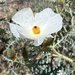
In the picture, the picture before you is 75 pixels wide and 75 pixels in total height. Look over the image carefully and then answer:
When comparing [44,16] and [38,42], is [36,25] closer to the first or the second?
[44,16]

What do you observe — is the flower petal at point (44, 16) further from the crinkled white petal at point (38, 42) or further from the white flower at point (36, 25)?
the crinkled white petal at point (38, 42)

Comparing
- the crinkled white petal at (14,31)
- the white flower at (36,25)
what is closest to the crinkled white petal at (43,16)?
the white flower at (36,25)

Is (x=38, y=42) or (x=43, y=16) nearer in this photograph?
(x=38, y=42)

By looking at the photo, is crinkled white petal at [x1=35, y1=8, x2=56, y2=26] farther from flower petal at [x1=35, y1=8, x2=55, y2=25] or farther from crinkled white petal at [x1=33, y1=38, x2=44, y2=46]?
crinkled white petal at [x1=33, y1=38, x2=44, y2=46]

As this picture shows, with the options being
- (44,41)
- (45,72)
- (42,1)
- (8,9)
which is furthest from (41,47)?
(8,9)

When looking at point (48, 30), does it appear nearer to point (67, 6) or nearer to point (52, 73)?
point (52, 73)

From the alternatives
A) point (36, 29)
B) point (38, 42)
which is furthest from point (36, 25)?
point (38, 42)

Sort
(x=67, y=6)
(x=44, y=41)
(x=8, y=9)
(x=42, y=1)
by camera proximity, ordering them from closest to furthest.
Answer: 1. (x=44, y=41)
2. (x=67, y=6)
3. (x=42, y=1)
4. (x=8, y=9)
